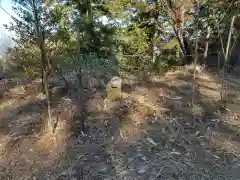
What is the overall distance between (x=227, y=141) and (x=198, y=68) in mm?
4524

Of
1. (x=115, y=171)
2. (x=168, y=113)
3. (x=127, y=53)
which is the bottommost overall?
(x=115, y=171)

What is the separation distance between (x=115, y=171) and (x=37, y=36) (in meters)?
2.40

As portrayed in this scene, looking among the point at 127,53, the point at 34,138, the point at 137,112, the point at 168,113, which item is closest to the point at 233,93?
the point at 168,113

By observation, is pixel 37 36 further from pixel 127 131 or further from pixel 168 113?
pixel 168 113

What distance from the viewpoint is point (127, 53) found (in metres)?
12.6

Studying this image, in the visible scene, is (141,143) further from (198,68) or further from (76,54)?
(198,68)

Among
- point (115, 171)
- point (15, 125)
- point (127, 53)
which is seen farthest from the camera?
point (127, 53)

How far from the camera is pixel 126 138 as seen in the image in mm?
5047

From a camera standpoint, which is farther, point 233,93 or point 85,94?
point 233,93

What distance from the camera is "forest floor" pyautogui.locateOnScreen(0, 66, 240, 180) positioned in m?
4.35

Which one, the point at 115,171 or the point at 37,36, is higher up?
the point at 37,36

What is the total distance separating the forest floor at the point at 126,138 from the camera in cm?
435

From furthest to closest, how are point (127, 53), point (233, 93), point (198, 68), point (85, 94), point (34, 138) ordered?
point (127, 53), point (198, 68), point (233, 93), point (85, 94), point (34, 138)


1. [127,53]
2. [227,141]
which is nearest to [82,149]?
[227,141]
